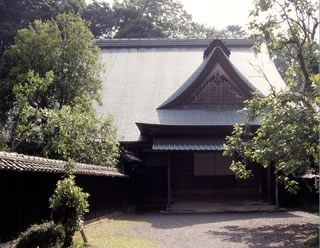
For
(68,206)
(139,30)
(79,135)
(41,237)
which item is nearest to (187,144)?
(79,135)

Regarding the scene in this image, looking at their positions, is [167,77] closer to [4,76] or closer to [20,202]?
[4,76]

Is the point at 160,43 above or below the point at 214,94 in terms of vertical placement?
above

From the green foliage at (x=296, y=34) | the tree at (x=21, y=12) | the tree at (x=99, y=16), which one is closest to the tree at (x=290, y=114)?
the green foliage at (x=296, y=34)

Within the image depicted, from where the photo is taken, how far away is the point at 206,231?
32.0 feet

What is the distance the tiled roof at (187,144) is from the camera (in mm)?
14289

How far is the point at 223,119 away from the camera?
15.5m

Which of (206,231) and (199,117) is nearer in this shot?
(206,231)

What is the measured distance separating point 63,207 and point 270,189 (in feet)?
34.9

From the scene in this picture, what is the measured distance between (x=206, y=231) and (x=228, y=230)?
0.65m

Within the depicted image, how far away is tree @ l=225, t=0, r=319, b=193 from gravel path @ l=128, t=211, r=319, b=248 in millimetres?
1295

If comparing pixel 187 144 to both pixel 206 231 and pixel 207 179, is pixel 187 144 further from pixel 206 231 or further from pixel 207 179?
pixel 206 231

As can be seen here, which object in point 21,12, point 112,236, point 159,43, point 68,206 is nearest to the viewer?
point 68,206

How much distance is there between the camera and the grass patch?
797 cm

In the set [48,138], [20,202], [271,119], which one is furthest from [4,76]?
[271,119]
